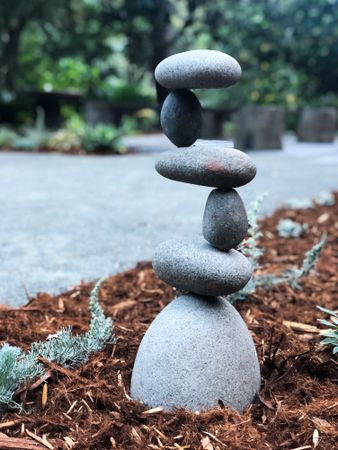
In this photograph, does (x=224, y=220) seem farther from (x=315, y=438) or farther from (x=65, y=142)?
(x=65, y=142)

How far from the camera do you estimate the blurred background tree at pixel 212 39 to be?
541 inches

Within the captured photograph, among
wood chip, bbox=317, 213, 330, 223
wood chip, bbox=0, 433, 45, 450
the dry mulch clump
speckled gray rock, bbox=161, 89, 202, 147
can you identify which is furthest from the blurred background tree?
wood chip, bbox=0, 433, 45, 450

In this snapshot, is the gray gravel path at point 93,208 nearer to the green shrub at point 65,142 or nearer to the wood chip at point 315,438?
the green shrub at point 65,142

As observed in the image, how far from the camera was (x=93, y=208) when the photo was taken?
18.4 feet

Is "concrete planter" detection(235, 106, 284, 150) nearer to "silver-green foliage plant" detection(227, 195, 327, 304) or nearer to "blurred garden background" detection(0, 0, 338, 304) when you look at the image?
"blurred garden background" detection(0, 0, 338, 304)

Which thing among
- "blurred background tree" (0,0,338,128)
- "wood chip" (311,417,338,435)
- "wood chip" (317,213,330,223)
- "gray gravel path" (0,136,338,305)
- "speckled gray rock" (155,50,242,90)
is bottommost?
"gray gravel path" (0,136,338,305)

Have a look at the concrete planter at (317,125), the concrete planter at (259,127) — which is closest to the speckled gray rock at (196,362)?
the concrete planter at (259,127)

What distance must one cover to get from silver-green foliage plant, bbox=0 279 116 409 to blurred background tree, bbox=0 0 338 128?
1106 centimetres

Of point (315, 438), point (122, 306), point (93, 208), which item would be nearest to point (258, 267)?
point (122, 306)

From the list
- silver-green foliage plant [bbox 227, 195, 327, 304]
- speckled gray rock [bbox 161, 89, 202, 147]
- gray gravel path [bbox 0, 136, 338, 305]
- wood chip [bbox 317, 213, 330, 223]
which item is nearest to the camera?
speckled gray rock [bbox 161, 89, 202, 147]

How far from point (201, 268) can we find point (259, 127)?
8968 millimetres

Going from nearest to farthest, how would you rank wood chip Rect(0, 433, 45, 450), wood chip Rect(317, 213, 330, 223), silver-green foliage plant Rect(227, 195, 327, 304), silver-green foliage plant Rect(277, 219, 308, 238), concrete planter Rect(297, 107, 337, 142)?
wood chip Rect(0, 433, 45, 450), silver-green foliage plant Rect(227, 195, 327, 304), silver-green foliage plant Rect(277, 219, 308, 238), wood chip Rect(317, 213, 330, 223), concrete planter Rect(297, 107, 337, 142)

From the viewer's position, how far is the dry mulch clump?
1.74 meters

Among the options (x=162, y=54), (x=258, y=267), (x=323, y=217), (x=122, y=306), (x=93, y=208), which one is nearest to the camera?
(x=122, y=306)
